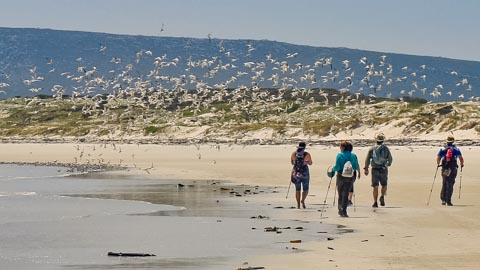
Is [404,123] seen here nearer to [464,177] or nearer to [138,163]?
[138,163]

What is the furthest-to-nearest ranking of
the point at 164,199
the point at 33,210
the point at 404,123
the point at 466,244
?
the point at 404,123
the point at 164,199
the point at 33,210
the point at 466,244

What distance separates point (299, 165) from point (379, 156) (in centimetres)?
217

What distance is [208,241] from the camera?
18281mm

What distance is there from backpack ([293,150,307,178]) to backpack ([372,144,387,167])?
1.93 meters

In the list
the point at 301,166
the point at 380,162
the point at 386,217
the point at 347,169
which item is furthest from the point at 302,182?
the point at 386,217

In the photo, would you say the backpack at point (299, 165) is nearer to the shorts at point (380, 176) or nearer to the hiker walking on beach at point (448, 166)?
the shorts at point (380, 176)

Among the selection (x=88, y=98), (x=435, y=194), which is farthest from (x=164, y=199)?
(x=88, y=98)

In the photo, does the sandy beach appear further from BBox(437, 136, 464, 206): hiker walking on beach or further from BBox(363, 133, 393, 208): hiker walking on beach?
BBox(363, 133, 393, 208): hiker walking on beach

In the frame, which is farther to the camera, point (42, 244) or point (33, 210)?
point (33, 210)

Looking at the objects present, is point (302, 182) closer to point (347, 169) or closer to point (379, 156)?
point (347, 169)

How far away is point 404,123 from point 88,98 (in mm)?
92421

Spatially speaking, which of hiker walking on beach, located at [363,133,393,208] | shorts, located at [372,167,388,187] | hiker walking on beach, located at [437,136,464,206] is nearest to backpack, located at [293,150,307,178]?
hiker walking on beach, located at [363,133,393,208]

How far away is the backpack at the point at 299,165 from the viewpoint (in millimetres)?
25531

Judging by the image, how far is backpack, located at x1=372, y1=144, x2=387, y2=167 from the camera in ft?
84.9
